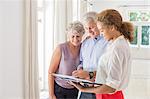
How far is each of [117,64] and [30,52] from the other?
97cm

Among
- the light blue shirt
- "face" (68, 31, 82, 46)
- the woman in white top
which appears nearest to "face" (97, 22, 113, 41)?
the woman in white top

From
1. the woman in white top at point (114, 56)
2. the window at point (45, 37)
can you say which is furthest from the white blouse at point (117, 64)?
the window at point (45, 37)

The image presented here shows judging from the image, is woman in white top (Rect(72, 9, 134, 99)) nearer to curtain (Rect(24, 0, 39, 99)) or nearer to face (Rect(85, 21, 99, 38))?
face (Rect(85, 21, 99, 38))

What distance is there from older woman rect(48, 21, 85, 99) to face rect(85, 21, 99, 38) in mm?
67

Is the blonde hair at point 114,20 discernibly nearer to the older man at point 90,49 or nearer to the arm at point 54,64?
the older man at point 90,49

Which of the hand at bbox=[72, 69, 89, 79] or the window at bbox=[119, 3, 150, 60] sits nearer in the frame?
the hand at bbox=[72, 69, 89, 79]

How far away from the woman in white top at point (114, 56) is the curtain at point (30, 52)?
2.57ft

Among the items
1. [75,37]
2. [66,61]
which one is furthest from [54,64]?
[75,37]

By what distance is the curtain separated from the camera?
223cm

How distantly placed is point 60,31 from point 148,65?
1372 millimetres

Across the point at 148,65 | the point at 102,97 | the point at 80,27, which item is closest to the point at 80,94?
the point at 102,97

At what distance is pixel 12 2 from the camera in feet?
6.88

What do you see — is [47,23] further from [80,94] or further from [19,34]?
[80,94]

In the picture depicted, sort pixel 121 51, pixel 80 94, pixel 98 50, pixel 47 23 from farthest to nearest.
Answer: pixel 47 23, pixel 80 94, pixel 98 50, pixel 121 51
